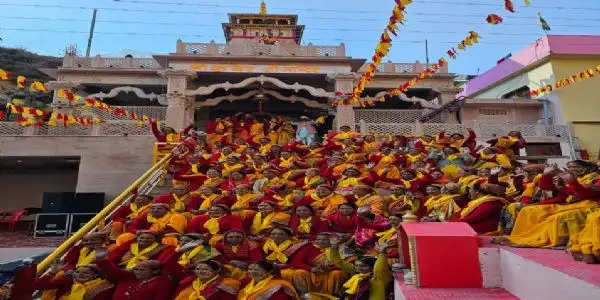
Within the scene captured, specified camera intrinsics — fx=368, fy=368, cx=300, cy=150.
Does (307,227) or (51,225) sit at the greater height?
(307,227)

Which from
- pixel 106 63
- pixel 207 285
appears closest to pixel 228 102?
pixel 106 63

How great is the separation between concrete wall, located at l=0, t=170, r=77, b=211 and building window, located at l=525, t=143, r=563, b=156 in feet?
61.6

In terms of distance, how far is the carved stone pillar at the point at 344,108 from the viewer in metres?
14.9

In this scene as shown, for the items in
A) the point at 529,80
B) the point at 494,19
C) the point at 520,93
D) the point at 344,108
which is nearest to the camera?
the point at 494,19

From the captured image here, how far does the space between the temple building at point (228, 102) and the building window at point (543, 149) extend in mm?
49

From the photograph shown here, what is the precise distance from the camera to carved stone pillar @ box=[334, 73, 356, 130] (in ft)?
48.8

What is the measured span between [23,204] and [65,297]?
13.2 m

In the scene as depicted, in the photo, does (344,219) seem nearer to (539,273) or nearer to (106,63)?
(539,273)

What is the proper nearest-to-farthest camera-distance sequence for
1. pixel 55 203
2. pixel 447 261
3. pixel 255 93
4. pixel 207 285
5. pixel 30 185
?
pixel 447 261
pixel 207 285
pixel 55 203
pixel 30 185
pixel 255 93

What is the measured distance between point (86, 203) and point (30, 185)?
6856 mm

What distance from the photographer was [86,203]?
10445mm

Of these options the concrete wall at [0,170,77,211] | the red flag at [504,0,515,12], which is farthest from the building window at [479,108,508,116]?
the concrete wall at [0,170,77,211]

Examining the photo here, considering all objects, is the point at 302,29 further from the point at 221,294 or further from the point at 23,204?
the point at 221,294

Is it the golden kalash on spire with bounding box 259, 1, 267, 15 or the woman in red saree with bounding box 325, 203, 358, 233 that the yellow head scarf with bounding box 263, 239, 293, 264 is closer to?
the woman in red saree with bounding box 325, 203, 358, 233
